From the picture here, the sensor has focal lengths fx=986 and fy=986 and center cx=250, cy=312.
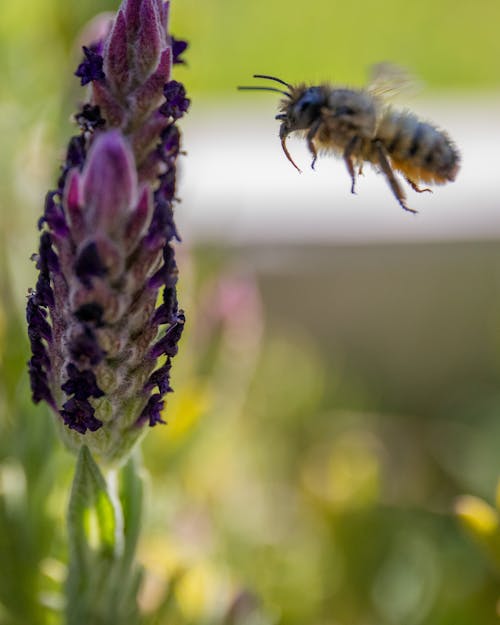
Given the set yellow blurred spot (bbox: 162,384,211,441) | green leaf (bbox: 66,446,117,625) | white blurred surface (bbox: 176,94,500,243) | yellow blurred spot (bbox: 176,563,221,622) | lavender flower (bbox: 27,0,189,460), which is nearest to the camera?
lavender flower (bbox: 27,0,189,460)

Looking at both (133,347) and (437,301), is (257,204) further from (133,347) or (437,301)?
(133,347)

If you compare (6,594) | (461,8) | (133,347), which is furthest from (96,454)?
(461,8)

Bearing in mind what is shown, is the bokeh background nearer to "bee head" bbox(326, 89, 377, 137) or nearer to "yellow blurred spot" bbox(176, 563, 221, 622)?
"yellow blurred spot" bbox(176, 563, 221, 622)

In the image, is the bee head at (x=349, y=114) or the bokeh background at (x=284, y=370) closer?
the bee head at (x=349, y=114)

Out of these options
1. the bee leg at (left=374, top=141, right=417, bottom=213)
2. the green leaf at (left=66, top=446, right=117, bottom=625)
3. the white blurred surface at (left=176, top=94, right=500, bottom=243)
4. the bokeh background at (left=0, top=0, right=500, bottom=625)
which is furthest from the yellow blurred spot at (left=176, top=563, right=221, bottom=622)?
the white blurred surface at (left=176, top=94, right=500, bottom=243)

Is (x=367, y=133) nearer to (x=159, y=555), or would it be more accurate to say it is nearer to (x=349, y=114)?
(x=349, y=114)

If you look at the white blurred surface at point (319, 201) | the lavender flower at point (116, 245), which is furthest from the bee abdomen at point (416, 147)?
the white blurred surface at point (319, 201)

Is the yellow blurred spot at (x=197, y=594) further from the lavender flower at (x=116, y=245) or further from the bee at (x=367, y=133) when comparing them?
the bee at (x=367, y=133)
